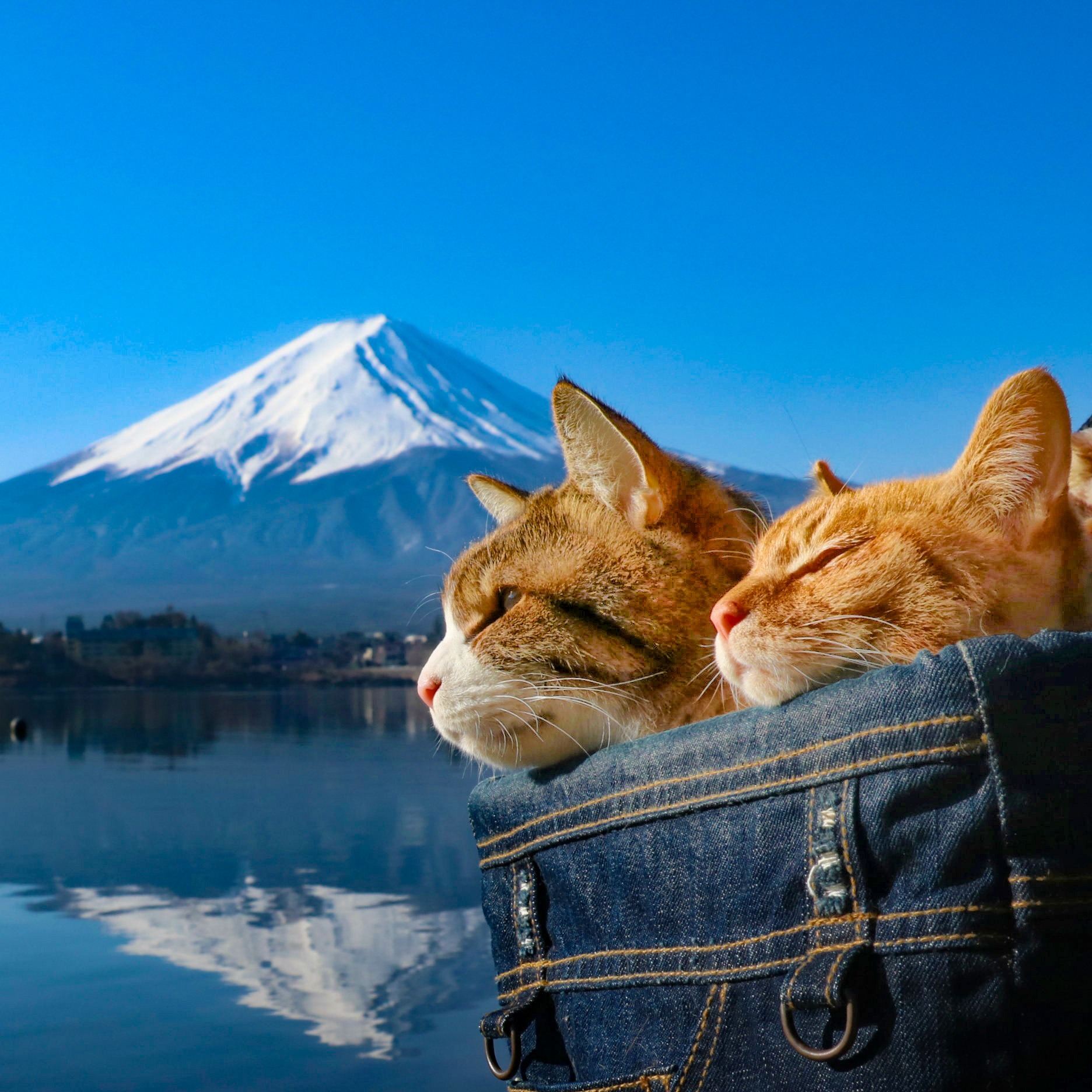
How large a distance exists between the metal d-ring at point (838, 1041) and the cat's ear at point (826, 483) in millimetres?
774

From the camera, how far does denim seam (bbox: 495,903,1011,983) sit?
1002mm

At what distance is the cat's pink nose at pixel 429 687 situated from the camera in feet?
5.89

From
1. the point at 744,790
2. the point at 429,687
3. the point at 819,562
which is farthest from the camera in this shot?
the point at 429,687

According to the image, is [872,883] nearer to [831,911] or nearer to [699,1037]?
[831,911]

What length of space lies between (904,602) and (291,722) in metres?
87.8

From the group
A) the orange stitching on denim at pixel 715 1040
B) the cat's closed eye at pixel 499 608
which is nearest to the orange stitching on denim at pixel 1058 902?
the orange stitching on denim at pixel 715 1040

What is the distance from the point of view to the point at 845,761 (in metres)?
1.09

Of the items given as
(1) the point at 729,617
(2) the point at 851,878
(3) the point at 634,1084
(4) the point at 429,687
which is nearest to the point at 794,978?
(2) the point at 851,878

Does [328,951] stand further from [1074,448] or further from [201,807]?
[1074,448]

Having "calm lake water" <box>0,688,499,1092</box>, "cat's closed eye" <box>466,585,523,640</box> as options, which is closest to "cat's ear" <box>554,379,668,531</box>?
"cat's closed eye" <box>466,585,523,640</box>

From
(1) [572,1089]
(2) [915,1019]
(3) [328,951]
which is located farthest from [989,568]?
(3) [328,951]

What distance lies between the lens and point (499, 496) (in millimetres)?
2150

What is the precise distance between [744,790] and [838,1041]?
27cm

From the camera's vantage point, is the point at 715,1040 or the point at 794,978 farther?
the point at 715,1040
